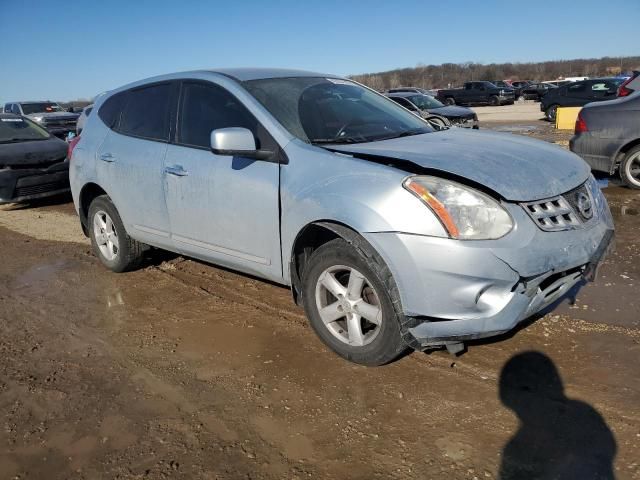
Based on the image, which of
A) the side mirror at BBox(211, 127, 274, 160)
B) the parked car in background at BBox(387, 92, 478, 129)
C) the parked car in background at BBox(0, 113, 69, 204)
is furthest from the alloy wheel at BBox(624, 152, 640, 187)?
the parked car in background at BBox(387, 92, 478, 129)

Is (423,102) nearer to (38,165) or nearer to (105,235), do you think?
(38,165)

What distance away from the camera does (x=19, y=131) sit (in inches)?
370

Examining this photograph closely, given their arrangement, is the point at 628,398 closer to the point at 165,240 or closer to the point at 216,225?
the point at 216,225

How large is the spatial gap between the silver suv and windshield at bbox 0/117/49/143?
17.9 ft

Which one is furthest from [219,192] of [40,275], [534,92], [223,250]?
[534,92]

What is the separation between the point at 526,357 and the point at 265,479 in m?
1.75

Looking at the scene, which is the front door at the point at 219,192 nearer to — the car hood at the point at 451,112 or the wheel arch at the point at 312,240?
the wheel arch at the point at 312,240

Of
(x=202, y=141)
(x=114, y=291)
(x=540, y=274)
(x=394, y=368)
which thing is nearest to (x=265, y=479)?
(x=394, y=368)

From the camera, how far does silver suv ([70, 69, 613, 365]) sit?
2805mm

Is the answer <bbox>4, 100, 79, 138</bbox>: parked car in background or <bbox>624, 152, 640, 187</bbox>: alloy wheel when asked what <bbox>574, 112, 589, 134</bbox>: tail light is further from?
<bbox>4, 100, 79, 138</bbox>: parked car in background

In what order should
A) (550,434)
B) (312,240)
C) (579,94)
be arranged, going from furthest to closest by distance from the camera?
(579,94) < (312,240) < (550,434)

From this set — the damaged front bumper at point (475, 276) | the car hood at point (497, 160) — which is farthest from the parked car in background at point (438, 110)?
the damaged front bumper at point (475, 276)

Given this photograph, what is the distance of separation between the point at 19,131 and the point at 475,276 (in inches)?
358

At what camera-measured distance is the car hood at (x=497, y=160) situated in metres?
2.91
